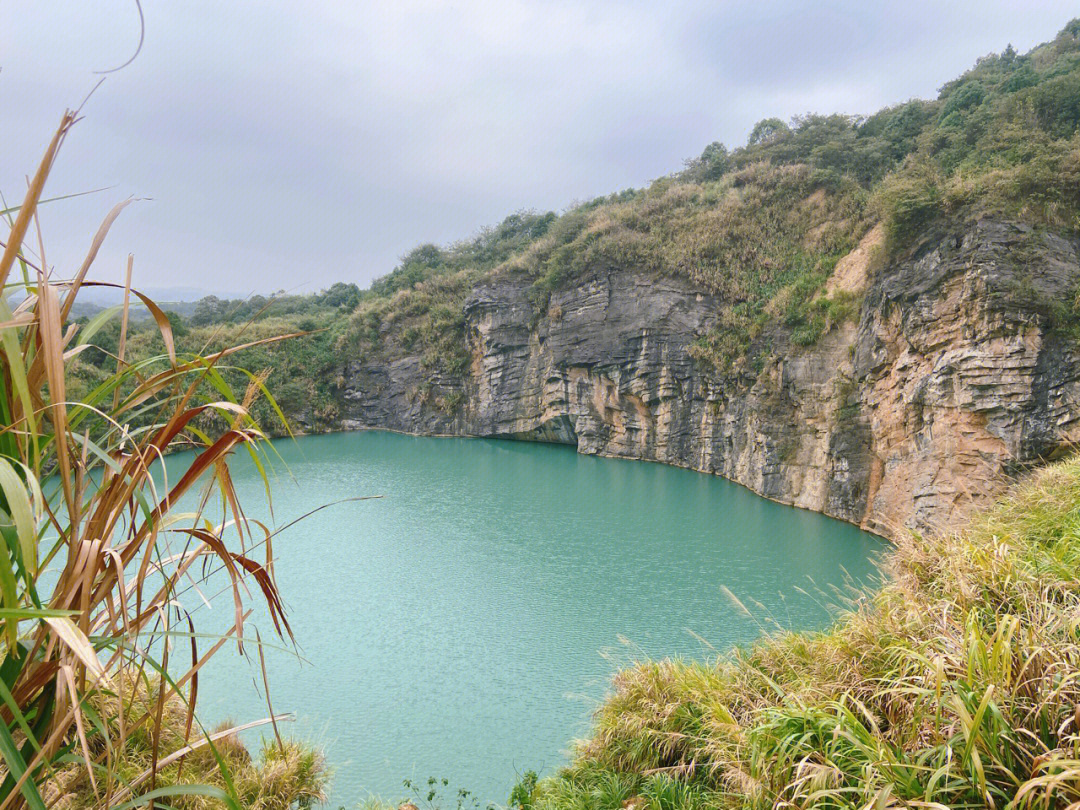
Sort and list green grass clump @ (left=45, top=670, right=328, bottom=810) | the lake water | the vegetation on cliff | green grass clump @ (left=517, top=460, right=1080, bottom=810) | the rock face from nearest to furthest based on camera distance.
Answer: green grass clump @ (left=517, top=460, right=1080, bottom=810), green grass clump @ (left=45, top=670, right=328, bottom=810), the lake water, the rock face, the vegetation on cliff

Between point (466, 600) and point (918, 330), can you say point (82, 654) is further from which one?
point (918, 330)

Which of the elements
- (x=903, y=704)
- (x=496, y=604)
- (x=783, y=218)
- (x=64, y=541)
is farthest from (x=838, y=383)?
(x=64, y=541)

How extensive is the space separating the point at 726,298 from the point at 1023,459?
737 cm

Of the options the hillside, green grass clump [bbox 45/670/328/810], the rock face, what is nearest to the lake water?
green grass clump [bbox 45/670/328/810]

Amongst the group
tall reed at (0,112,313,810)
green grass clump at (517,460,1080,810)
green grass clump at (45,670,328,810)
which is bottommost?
green grass clump at (45,670,328,810)

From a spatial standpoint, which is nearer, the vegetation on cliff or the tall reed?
the tall reed

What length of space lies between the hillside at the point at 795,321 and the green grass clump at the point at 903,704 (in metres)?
1.02

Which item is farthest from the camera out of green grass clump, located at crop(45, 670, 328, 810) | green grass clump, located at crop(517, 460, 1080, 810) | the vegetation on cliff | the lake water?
the vegetation on cliff

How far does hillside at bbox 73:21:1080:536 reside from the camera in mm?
7570

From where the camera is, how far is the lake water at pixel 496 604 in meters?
4.55

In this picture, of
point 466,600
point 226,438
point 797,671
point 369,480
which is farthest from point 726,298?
point 226,438

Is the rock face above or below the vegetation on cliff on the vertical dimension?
below

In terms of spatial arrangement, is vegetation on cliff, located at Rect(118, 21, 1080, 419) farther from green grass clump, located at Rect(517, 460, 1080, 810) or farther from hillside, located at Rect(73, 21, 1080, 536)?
green grass clump, located at Rect(517, 460, 1080, 810)

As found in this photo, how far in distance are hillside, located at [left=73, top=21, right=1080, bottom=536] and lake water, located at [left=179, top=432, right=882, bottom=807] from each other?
57.9 inches
